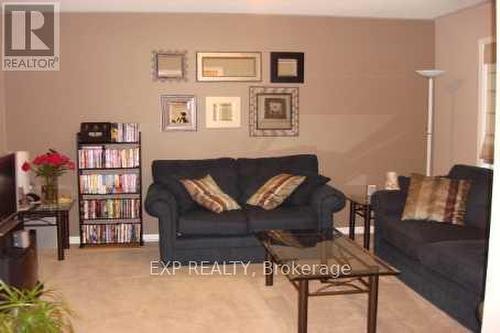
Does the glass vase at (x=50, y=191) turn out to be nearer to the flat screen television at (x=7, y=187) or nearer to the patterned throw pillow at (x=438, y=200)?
the flat screen television at (x=7, y=187)

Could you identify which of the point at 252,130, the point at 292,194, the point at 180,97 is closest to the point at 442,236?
the point at 292,194

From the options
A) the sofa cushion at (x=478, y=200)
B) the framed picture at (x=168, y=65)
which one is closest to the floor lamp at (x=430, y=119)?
the sofa cushion at (x=478, y=200)

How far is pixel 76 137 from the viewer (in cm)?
580

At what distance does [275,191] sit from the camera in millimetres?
5414

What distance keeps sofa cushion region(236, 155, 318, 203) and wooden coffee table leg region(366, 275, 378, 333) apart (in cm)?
240

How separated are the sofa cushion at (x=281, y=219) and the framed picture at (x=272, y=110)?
1293 mm

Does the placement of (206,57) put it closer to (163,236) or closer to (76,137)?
(76,137)

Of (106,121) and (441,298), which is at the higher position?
(106,121)

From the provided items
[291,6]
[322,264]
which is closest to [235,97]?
[291,6]

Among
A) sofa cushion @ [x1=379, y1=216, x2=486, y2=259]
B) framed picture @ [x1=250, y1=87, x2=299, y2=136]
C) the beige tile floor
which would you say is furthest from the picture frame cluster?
sofa cushion @ [x1=379, y1=216, x2=486, y2=259]

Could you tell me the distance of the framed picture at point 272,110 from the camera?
20.2 ft

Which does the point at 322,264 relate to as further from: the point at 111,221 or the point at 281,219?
the point at 111,221

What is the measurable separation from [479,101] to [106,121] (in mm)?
3867

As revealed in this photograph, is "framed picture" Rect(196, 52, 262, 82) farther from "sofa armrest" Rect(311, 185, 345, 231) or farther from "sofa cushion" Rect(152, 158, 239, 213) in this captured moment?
"sofa armrest" Rect(311, 185, 345, 231)
